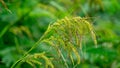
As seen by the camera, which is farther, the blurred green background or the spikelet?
the blurred green background

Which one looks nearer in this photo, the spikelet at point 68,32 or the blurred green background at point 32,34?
the spikelet at point 68,32

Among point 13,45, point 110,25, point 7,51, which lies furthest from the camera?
point 110,25

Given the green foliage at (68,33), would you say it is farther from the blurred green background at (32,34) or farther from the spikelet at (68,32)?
the blurred green background at (32,34)

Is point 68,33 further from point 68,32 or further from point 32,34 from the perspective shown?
point 32,34

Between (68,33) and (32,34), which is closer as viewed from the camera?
(68,33)

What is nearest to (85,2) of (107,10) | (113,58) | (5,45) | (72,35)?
(107,10)

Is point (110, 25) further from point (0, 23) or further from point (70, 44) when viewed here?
point (70, 44)

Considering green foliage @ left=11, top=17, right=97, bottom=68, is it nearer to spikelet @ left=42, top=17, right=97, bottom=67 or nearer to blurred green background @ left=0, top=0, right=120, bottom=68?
spikelet @ left=42, top=17, right=97, bottom=67

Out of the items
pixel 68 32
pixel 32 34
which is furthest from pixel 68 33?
pixel 32 34

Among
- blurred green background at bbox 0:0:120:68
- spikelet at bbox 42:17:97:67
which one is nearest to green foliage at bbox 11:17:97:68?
spikelet at bbox 42:17:97:67

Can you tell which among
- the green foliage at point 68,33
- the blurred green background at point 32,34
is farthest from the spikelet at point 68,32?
the blurred green background at point 32,34

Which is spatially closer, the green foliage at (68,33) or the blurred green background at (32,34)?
the green foliage at (68,33)
